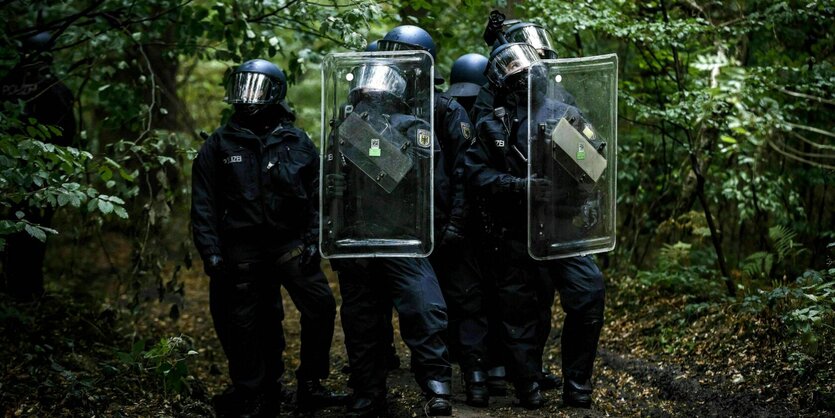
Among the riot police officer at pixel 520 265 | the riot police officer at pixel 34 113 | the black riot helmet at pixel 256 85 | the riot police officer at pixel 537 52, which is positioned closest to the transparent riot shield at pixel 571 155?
the riot police officer at pixel 520 265

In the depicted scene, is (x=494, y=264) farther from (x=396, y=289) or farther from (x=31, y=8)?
(x=31, y=8)

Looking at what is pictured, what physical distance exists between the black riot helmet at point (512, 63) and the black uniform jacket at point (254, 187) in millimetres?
1276

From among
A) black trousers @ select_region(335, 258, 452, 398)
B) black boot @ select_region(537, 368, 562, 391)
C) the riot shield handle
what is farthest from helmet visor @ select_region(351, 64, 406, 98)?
black boot @ select_region(537, 368, 562, 391)

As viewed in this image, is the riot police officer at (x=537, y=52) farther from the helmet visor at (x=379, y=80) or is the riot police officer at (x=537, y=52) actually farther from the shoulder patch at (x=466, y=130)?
the helmet visor at (x=379, y=80)

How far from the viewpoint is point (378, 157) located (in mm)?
4871

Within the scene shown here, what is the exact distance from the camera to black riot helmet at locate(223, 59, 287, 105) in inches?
215

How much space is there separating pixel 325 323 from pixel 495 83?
186cm

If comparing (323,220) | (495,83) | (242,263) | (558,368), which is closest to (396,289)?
(323,220)

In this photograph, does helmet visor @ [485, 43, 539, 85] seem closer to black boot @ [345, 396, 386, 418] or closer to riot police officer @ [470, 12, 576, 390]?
riot police officer @ [470, 12, 576, 390]

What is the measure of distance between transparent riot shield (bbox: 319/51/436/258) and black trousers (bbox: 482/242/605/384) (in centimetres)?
73

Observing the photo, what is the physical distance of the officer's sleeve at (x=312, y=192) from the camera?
530 centimetres

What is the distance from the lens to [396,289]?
16.2ft

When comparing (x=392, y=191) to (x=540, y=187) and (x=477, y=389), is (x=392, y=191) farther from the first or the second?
(x=477, y=389)

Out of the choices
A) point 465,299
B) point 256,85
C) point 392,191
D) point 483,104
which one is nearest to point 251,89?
point 256,85
